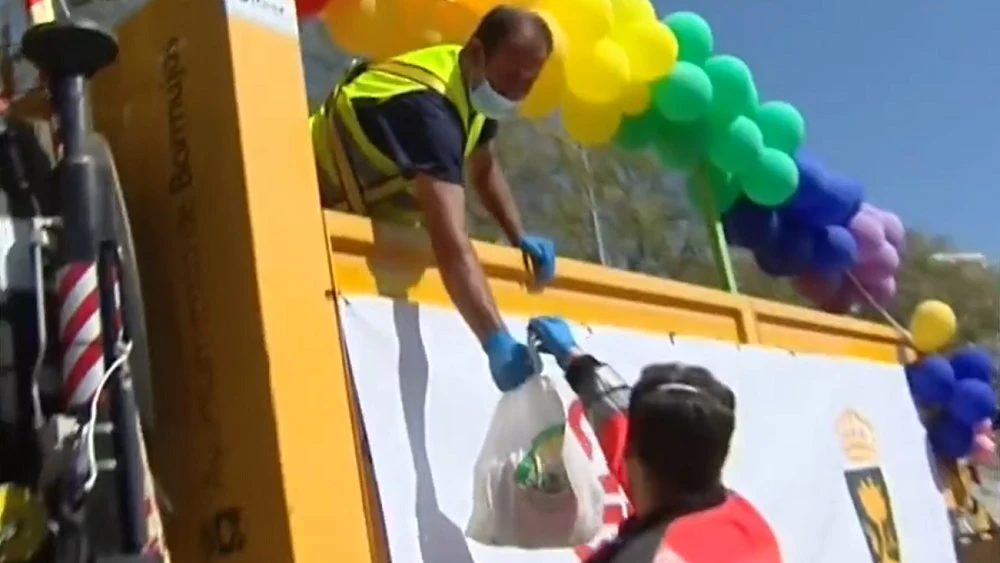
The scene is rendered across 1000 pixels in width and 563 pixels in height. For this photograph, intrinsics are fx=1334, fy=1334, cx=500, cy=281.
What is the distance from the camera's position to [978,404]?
6.09 m

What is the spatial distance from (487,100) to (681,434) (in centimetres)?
120

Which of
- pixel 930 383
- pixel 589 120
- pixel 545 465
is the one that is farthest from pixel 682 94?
pixel 545 465

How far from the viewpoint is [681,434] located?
7.33 feet

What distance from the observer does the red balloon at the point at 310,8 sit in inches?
159

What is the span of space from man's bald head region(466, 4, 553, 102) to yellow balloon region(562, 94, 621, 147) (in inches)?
56.8

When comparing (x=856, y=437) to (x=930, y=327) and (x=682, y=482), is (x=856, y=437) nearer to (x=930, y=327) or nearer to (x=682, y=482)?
(x=930, y=327)

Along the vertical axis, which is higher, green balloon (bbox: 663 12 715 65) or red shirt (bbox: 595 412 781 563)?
green balloon (bbox: 663 12 715 65)

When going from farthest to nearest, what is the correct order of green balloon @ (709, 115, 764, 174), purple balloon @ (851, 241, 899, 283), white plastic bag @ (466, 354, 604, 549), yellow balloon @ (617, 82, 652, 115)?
purple balloon @ (851, 241, 899, 283), green balloon @ (709, 115, 764, 174), yellow balloon @ (617, 82, 652, 115), white plastic bag @ (466, 354, 604, 549)

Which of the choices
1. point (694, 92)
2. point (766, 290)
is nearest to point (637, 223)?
point (766, 290)

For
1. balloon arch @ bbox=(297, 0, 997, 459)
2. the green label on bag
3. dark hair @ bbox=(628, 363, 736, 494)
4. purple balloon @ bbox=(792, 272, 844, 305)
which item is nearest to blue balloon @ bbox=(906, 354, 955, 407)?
balloon arch @ bbox=(297, 0, 997, 459)

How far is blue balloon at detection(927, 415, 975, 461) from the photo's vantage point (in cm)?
596

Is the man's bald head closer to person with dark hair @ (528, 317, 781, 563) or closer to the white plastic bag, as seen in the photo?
the white plastic bag

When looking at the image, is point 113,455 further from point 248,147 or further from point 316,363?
point 248,147

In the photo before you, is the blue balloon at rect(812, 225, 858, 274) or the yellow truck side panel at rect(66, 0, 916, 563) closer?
the yellow truck side panel at rect(66, 0, 916, 563)
